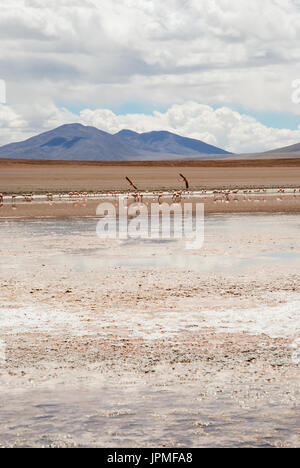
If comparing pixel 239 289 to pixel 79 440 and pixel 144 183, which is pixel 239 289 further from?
pixel 144 183

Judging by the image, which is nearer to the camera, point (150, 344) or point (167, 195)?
point (150, 344)

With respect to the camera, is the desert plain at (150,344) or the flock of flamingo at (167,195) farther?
the flock of flamingo at (167,195)

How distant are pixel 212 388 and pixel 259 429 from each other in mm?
1111

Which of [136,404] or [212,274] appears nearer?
[136,404]

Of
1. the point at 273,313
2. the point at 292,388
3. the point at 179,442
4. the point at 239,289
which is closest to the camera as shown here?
the point at 179,442

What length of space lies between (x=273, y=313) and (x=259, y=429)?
455cm

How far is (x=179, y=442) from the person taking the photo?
5.54 metres

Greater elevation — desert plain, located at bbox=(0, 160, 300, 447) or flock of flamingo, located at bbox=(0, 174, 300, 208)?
flock of flamingo, located at bbox=(0, 174, 300, 208)

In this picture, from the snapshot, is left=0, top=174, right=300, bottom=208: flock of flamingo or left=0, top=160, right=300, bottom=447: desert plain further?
left=0, top=174, right=300, bottom=208: flock of flamingo

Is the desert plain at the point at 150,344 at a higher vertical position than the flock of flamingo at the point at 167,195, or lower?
lower

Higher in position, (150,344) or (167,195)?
(167,195)
